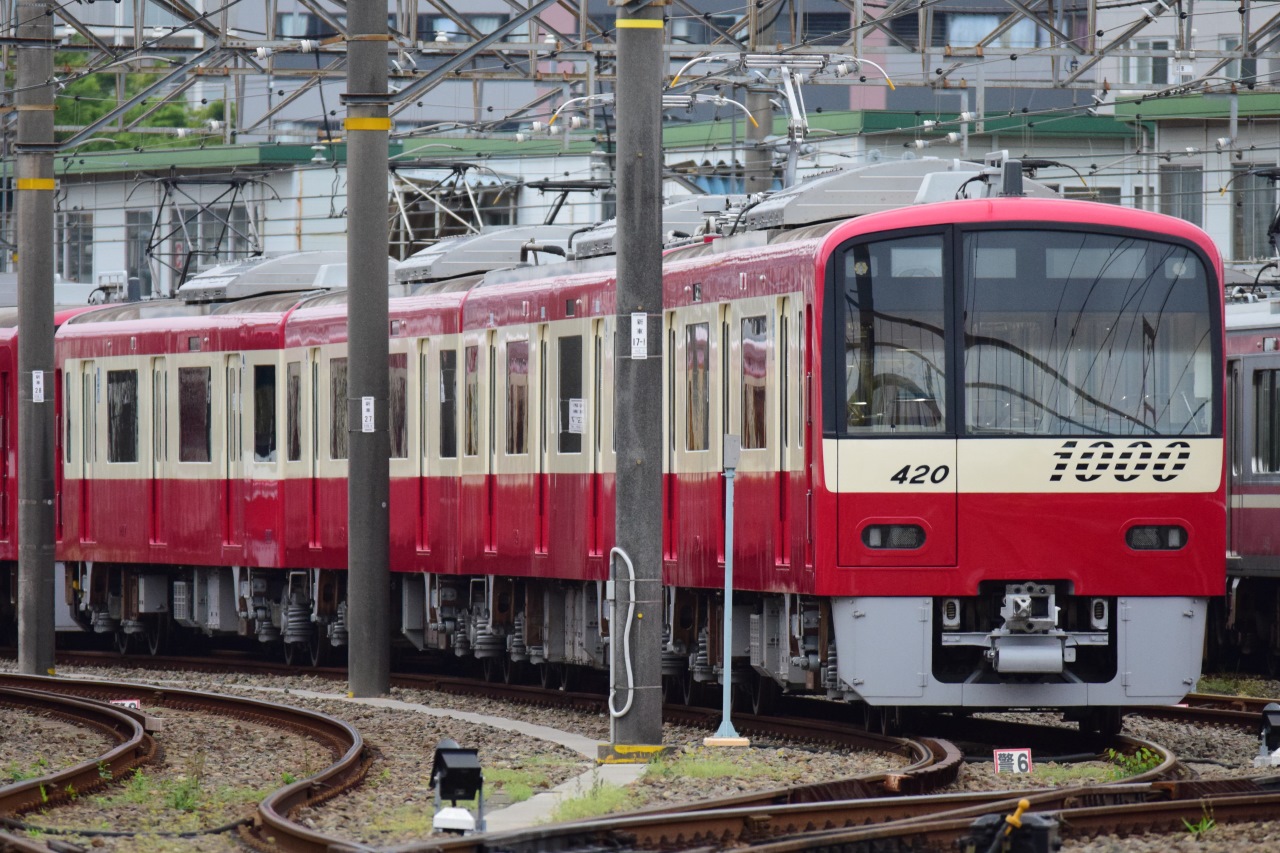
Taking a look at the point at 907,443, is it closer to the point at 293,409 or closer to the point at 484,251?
the point at 484,251

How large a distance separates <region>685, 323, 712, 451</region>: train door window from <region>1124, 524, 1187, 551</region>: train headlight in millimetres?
2962

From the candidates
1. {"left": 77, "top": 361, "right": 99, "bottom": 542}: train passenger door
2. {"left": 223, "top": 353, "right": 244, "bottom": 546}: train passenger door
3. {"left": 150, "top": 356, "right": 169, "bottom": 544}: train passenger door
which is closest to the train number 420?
{"left": 223, "top": 353, "right": 244, "bottom": 546}: train passenger door

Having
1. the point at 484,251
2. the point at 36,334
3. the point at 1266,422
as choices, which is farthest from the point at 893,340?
the point at 36,334

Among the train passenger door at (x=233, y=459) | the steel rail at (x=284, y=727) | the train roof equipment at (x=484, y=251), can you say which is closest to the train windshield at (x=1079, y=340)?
the steel rail at (x=284, y=727)

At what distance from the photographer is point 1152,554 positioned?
13.5 meters

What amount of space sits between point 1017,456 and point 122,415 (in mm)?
12373

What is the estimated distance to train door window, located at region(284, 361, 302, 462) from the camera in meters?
21.5

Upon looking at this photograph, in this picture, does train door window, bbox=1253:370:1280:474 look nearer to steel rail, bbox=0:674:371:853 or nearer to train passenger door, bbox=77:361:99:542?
steel rail, bbox=0:674:371:853

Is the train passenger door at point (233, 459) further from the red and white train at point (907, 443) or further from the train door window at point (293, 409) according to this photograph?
the red and white train at point (907, 443)

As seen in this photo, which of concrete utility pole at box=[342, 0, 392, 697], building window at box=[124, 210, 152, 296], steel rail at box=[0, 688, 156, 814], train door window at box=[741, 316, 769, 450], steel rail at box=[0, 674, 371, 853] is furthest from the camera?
building window at box=[124, 210, 152, 296]

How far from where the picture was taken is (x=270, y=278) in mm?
24031

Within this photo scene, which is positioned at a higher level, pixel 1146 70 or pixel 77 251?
pixel 1146 70

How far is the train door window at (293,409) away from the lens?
21.5 m

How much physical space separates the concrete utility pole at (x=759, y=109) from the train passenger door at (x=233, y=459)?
5.05 m
